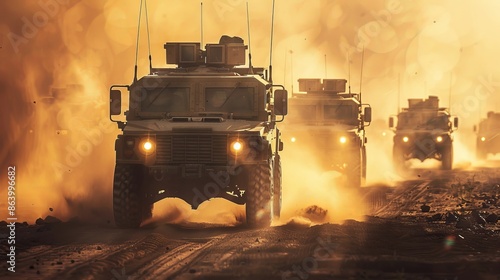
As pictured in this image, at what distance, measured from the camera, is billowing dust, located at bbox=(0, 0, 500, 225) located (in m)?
20.0

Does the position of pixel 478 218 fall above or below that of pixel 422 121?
below

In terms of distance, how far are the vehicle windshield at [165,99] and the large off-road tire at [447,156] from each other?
57.9 ft

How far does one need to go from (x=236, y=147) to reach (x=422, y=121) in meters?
18.8

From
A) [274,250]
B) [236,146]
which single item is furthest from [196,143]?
[274,250]

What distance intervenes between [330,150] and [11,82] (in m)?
6.69

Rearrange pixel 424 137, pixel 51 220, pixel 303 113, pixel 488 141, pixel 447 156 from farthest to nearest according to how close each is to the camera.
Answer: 1. pixel 488 141
2. pixel 447 156
3. pixel 424 137
4. pixel 303 113
5. pixel 51 220

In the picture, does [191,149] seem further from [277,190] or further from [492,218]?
[492,218]

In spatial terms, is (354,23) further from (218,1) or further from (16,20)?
(16,20)

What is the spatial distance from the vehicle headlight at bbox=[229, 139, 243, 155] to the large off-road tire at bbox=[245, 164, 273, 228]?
0.35 m

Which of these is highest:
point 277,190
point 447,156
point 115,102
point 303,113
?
point 115,102

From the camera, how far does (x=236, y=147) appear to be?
15141 mm

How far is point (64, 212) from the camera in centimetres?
1736

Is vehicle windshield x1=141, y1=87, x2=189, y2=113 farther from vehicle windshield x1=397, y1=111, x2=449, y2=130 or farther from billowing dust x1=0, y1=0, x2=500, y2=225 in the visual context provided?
vehicle windshield x1=397, y1=111, x2=449, y2=130

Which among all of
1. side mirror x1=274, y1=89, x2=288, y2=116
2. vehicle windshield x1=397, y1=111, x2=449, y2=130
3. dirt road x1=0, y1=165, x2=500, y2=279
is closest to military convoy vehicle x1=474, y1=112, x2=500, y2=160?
vehicle windshield x1=397, y1=111, x2=449, y2=130
